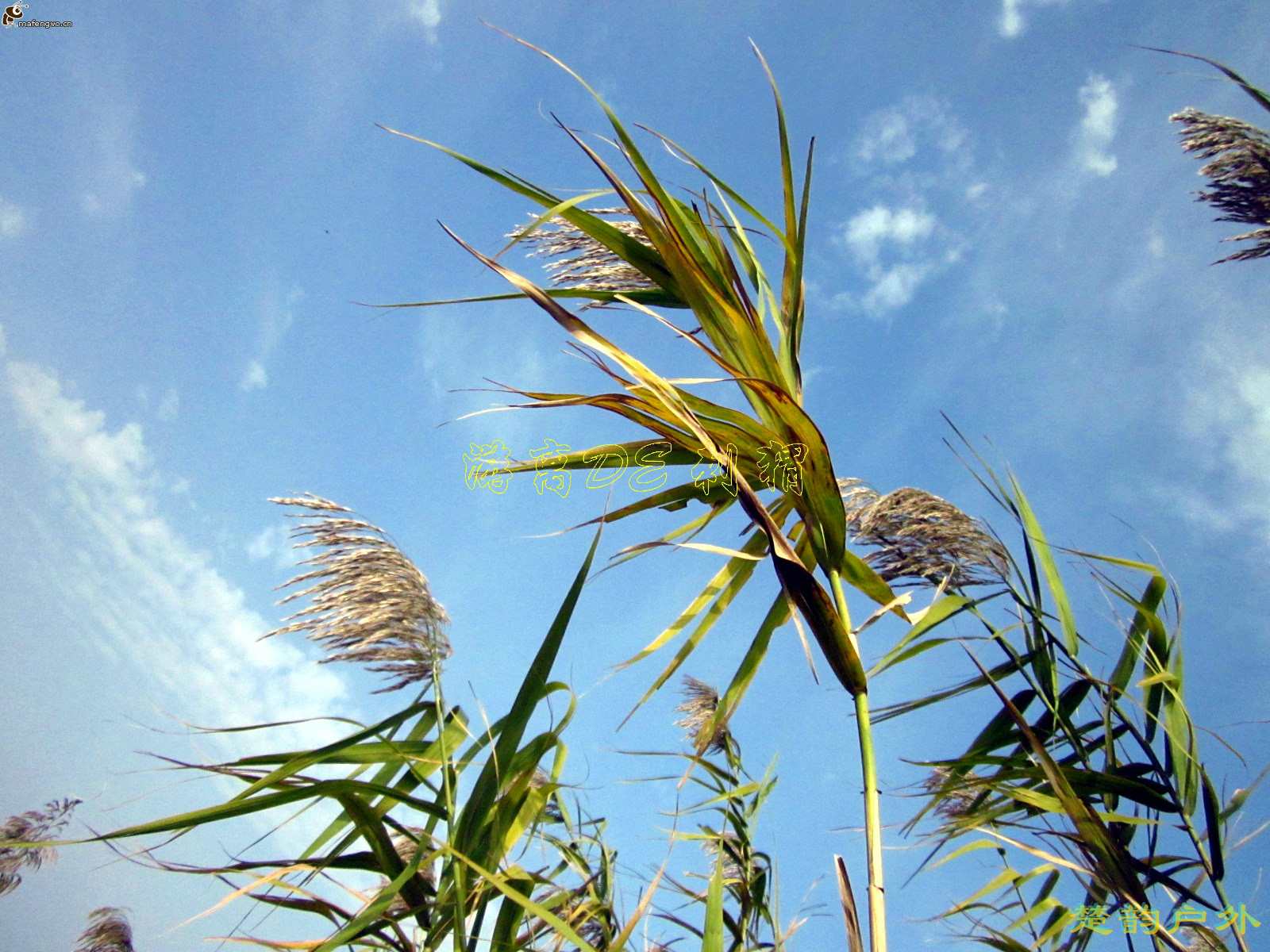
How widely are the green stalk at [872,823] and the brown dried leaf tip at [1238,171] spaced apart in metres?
1.78

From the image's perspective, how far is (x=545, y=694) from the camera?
45.4 inches

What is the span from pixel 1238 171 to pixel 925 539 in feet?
4.96

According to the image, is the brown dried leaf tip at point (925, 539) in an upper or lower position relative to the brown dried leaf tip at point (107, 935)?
upper

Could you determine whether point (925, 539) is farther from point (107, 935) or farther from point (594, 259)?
point (107, 935)

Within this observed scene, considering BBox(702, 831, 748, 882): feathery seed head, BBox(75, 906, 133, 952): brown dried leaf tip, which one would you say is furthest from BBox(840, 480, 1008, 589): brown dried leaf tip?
BBox(75, 906, 133, 952): brown dried leaf tip

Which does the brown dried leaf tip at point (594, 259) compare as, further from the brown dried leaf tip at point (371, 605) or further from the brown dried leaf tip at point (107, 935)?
→ the brown dried leaf tip at point (107, 935)

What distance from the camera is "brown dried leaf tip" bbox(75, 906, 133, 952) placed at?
4.89m

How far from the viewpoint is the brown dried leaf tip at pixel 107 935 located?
489cm

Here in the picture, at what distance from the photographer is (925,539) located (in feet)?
4.84

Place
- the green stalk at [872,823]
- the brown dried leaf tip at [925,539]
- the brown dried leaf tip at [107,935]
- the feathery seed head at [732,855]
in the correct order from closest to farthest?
the green stalk at [872,823], the brown dried leaf tip at [925,539], the feathery seed head at [732,855], the brown dried leaf tip at [107,935]

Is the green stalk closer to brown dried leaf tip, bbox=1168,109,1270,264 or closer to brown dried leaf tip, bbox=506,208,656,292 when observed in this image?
brown dried leaf tip, bbox=506,208,656,292

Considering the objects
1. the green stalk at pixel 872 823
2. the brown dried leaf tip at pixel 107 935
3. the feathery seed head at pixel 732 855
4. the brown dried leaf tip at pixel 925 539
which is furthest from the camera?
the brown dried leaf tip at pixel 107 935

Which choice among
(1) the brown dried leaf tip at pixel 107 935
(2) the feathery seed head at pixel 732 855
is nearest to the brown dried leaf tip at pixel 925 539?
(2) the feathery seed head at pixel 732 855

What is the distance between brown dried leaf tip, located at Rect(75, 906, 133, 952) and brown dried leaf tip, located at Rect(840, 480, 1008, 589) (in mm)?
6282
